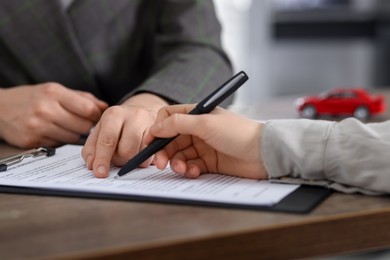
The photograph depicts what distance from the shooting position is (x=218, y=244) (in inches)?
19.8

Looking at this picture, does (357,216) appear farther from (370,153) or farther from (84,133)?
(84,133)

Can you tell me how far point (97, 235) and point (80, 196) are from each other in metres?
0.12

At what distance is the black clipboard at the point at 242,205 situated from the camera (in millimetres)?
575

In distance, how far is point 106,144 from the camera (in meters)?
0.73

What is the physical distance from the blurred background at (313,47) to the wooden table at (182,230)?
2868 mm

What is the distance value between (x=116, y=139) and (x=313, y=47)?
2942 mm

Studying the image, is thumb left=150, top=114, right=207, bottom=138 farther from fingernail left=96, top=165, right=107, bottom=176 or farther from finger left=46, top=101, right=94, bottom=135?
finger left=46, top=101, right=94, bottom=135

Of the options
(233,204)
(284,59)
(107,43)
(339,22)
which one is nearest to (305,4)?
(339,22)

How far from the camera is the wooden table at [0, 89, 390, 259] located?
19.2 inches

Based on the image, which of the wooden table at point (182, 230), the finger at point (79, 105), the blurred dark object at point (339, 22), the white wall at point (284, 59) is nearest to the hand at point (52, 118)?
the finger at point (79, 105)

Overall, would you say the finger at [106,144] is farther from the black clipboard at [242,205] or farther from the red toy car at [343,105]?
the red toy car at [343,105]

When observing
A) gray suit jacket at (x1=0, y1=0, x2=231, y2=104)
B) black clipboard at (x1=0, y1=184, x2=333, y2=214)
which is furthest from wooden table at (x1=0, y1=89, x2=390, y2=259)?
gray suit jacket at (x1=0, y1=0, x2=231, y2=104)

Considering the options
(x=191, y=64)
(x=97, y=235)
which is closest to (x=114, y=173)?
(x=97, y=235)

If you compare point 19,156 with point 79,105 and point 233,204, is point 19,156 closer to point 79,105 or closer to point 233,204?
point 79,105
